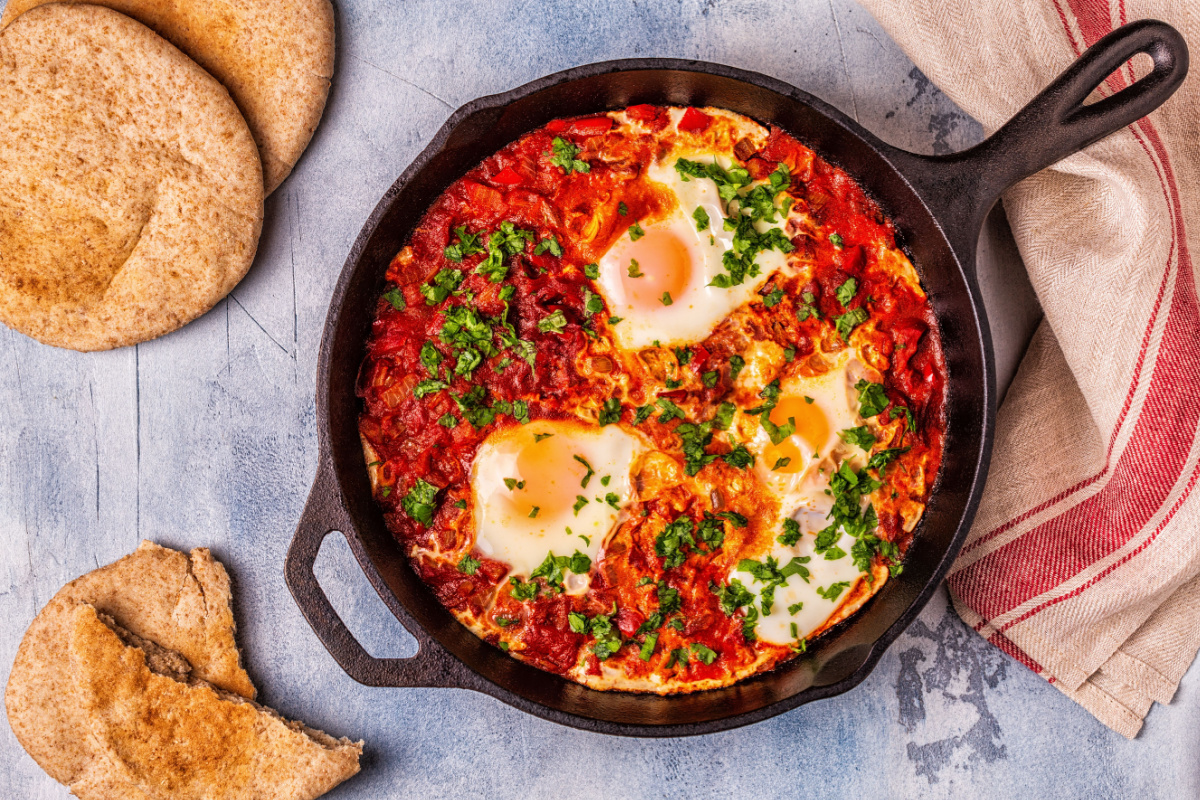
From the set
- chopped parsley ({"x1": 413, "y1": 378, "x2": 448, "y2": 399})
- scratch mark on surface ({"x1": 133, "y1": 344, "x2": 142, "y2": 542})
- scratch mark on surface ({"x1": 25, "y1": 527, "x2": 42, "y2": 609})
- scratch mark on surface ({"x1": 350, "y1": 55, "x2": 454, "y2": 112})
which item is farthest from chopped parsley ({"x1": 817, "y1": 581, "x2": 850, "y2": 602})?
scratch mark on surface ({"x1": 25, "y1": 527, "x2": 42, "y2": 609})

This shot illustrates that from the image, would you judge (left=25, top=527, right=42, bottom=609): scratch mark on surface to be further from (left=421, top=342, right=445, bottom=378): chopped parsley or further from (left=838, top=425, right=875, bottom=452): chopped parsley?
(left=838, top=425, right=875, bottom=452): chopped parsley

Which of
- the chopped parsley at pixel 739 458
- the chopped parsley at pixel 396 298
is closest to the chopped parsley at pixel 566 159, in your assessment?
the chopped parsley at pixel 396 298

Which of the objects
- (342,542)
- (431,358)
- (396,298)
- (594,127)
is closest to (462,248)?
→ (396,298)

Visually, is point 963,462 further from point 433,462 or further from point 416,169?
point 416,169

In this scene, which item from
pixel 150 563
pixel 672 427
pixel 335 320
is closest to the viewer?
pixel 335 320

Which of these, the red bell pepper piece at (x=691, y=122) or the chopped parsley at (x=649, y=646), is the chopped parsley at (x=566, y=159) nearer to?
the red bell pepper piece at (x=691, y=122)

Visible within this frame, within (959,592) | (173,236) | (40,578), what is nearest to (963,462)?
(959,592)
